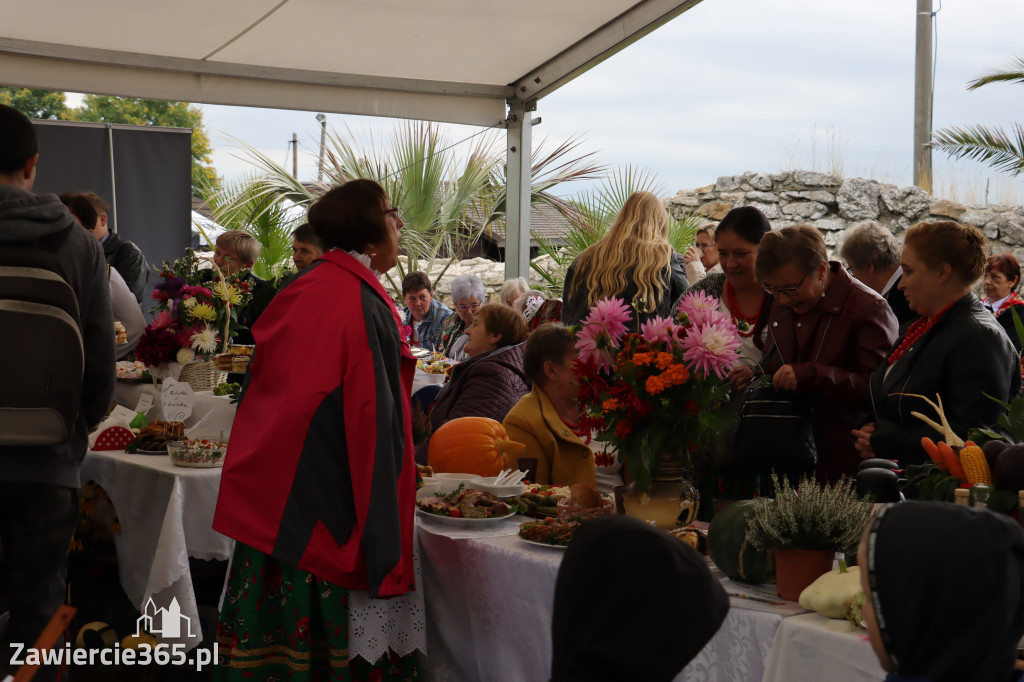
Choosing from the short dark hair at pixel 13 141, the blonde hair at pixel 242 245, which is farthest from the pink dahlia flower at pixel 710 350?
the blonde hair at pixel 242 245

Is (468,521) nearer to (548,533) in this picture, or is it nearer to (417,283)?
(548,533)

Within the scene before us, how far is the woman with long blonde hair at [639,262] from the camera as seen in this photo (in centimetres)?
417

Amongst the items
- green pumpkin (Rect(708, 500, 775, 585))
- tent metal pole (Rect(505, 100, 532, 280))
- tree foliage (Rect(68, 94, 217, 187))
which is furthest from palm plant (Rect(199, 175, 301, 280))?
tree foliage (Rect(68, 94, 217, 187))

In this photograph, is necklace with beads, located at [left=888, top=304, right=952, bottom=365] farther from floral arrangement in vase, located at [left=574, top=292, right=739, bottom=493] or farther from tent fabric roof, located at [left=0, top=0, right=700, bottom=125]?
tent fabric roof, located at [left=0, top=0, right=700, bottom=125]

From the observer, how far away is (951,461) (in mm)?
1922

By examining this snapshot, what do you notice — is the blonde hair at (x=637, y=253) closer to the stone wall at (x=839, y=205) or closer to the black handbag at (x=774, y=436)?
the black handbag at (x=774, y=436)

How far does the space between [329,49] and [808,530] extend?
5.80 m

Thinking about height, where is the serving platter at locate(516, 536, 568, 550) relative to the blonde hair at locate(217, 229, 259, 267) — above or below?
below

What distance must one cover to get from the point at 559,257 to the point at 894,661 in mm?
9227

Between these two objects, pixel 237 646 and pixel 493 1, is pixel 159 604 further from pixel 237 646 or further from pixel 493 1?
pixel 493 1

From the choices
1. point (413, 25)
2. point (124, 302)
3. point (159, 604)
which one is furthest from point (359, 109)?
point (159, 604)

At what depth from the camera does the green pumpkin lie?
188 centimetres

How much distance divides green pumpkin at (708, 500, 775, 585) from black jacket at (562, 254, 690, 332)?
2.16m

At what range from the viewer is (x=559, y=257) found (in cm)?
1030
